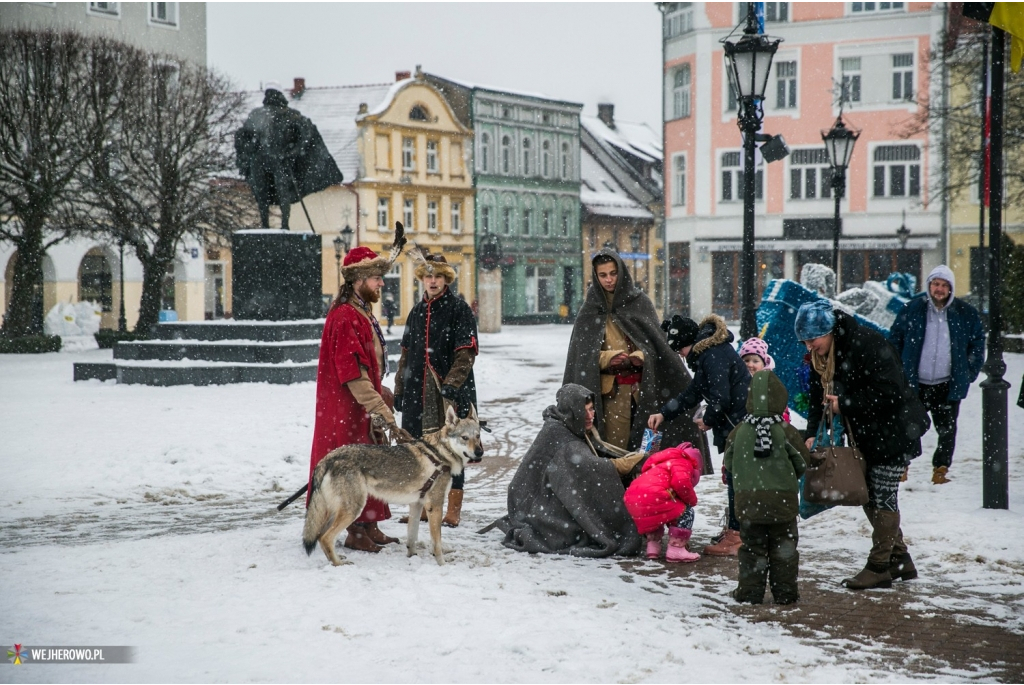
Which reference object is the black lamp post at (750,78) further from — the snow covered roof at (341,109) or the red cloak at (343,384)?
the snow covered roof at (341,109)

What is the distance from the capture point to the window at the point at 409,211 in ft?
169

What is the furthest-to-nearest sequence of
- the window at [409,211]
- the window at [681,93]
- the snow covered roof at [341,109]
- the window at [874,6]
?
the window at [409,211] → the snow covered roof at [341,109] → the window at [681,93] → the window at [874,6]

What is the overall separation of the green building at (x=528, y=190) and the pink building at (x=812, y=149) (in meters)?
15.5

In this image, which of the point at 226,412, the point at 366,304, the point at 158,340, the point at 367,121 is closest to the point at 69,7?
the point at 367,121

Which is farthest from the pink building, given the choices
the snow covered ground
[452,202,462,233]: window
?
the snow covered ground

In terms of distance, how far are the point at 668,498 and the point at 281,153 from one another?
11319 millimetres

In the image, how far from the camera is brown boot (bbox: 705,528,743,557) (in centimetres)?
679

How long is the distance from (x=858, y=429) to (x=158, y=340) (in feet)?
46.1

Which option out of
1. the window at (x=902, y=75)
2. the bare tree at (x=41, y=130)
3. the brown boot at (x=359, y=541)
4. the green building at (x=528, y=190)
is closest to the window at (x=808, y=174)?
the window at (x=902, y=75)

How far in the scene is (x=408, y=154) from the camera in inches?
2034

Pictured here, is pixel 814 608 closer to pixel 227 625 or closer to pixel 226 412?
pixel 227 625

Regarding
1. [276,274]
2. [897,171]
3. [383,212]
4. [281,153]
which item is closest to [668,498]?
[281,153]

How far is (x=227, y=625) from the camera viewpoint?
499 centimetres

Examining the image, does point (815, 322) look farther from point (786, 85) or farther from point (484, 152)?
point (484, 152)
